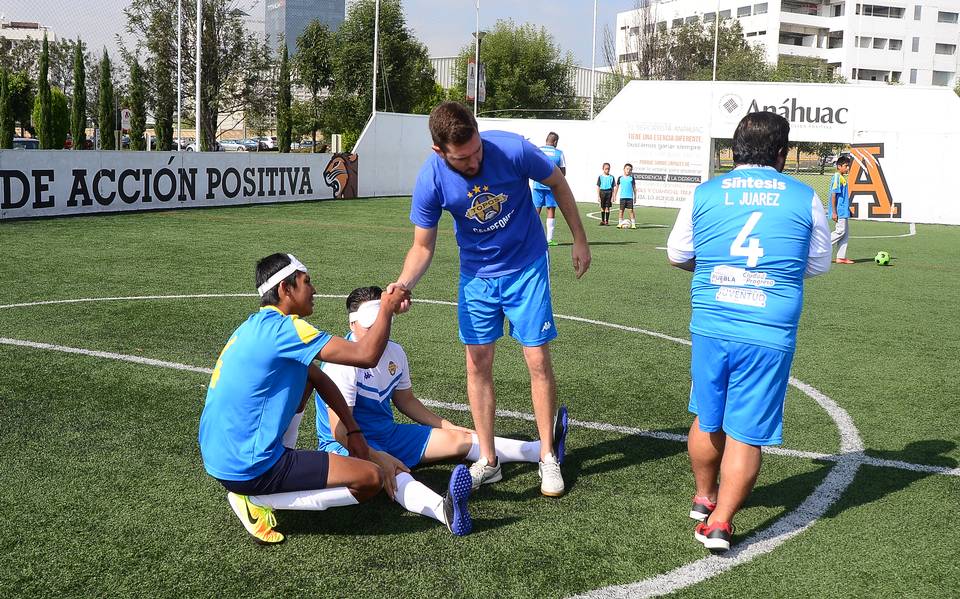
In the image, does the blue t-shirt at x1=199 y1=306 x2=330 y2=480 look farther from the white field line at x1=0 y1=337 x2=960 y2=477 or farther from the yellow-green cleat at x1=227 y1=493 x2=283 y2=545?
the white field line at x1=0 y1=337 x2=960 y2=477

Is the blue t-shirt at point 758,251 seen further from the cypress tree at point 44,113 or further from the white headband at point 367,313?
the cypress tree at point 44,113

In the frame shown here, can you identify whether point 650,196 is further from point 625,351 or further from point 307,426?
point 307,426

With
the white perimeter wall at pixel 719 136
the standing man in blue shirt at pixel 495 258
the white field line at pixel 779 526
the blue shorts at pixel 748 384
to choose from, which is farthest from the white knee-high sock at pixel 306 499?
the white perimeter wall at pixel 719 136

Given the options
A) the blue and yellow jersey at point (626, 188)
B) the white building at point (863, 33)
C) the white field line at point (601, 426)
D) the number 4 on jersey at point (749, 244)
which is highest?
the white building at point (863, 33)

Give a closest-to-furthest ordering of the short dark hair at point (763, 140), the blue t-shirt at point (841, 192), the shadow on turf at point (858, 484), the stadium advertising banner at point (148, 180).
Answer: the short dark hair at point (763, 140) → the shadow on turf at point (858, 484) → the blue t-shirt at point (841, 192) → the stadium advertising banner at point (148, 180)

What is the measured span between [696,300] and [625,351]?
4085 mm

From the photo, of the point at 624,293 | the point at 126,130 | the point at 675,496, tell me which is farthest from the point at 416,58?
the point at 675,496

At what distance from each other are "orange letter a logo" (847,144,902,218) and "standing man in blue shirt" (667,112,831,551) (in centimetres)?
2590

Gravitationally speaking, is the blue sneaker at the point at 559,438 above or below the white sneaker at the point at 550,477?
above

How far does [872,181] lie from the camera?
90.4 feet

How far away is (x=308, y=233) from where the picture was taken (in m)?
17.6

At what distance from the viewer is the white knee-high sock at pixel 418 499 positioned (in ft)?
13.8

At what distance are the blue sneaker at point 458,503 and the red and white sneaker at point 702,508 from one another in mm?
1116

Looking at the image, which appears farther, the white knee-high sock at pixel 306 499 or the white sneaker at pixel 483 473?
the white sneaker at pixel 483 473
